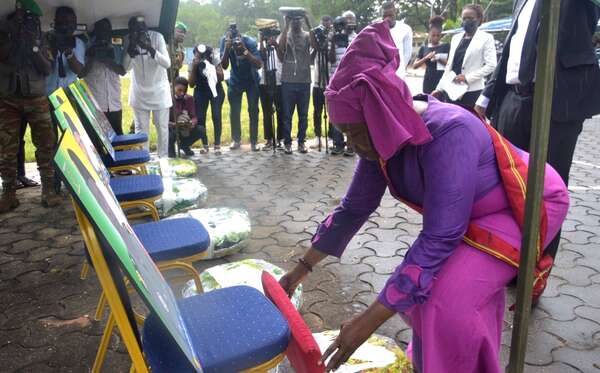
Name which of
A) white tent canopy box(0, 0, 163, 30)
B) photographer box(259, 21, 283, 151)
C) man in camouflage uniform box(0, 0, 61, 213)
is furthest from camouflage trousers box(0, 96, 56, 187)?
photographer box(259, 21, 283, 151)

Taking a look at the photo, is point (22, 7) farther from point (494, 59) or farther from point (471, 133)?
point (494, 59)

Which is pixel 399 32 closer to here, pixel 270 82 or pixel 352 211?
pixel 270 82

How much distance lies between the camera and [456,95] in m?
4.94

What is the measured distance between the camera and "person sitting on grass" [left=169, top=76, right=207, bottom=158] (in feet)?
20.5

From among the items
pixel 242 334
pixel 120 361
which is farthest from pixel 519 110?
pixel 120 361

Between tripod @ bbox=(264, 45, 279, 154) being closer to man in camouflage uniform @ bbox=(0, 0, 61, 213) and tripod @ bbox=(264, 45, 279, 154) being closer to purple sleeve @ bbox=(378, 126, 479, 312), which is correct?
man in camouflage uniform @ bbox=(0, 0, 61, 213)

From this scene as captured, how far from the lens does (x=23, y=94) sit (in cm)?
389

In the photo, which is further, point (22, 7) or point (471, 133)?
point (22, 7)

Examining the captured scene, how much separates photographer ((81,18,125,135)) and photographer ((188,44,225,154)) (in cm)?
156

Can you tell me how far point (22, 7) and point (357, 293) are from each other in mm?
3354

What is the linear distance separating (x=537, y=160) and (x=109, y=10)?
465cm

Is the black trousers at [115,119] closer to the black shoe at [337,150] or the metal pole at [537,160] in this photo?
the black shoe at [337,150]

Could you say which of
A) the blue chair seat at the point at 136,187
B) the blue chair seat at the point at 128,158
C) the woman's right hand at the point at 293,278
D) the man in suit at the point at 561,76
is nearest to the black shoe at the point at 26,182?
the blue chair seat at the point at 128,158

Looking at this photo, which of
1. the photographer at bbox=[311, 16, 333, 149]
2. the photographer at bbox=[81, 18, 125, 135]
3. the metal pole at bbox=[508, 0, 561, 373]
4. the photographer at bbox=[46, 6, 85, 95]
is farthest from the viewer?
the photographer at bbox=[311, 16, 333, 149]
